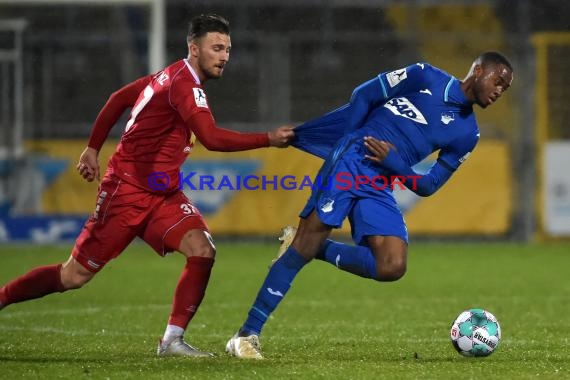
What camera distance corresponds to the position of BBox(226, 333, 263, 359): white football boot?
22.9 feet

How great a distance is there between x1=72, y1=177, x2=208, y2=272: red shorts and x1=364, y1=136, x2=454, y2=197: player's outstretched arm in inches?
46.3

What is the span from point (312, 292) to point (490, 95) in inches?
186

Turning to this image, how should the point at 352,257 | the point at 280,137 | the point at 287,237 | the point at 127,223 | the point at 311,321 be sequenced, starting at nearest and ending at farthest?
1. the point at 280,137
2. the point at 352,257
3. the point at 127,223
4. the point at 287,237
5. the point at 311,321

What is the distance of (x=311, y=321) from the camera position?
9.27 meters

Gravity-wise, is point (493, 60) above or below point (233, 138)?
above

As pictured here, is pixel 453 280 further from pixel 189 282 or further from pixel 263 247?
pixel 189 282

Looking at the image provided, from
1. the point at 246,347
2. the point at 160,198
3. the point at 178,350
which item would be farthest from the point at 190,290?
the point at 160,198

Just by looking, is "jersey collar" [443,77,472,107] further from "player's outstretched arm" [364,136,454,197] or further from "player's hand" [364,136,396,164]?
"player's hand" [364,136,396,164]

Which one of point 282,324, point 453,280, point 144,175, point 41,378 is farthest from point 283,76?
point 41,378

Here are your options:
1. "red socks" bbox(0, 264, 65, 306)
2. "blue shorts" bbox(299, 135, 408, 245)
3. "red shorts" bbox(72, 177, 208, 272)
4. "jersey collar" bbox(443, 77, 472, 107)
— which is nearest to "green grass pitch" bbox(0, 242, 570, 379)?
"red socks" bbox(0, 264, 65, 306)

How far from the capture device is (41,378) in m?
6.32

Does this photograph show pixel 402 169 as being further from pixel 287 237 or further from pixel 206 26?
pixel 206 26

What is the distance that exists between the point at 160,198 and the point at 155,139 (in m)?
0.37

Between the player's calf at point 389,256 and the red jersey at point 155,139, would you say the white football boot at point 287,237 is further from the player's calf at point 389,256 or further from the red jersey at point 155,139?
the red jersey at point 155,139
